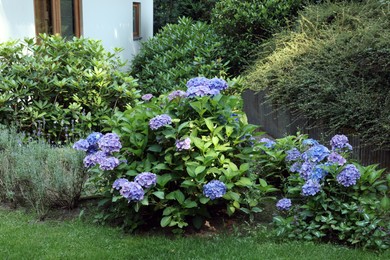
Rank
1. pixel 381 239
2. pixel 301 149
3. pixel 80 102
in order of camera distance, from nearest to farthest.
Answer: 1. pixel 381 239
2. pixel 301 149
3. pixel 80 102

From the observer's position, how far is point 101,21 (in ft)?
38.5

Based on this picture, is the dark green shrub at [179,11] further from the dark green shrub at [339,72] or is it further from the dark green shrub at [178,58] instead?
the dark green shrub at [339,72]

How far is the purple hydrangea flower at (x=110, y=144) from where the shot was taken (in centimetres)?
444

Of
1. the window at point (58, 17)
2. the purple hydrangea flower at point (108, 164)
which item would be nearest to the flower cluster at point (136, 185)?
the purple hydrangea flower at point (108, 164)

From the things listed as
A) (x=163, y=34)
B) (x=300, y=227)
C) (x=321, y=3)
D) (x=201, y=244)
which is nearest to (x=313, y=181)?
(x=300, y=227)

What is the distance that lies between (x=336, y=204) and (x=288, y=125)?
3207mm

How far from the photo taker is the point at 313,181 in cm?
428

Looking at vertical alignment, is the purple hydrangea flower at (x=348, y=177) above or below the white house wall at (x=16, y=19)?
below

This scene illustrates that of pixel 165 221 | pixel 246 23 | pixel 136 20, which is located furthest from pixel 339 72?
pixel 136 20

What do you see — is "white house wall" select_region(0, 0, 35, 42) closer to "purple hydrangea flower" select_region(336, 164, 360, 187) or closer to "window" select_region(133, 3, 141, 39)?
"window" select_region(133, 3, 141, 39)

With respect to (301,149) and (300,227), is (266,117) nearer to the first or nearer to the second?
(301,149)

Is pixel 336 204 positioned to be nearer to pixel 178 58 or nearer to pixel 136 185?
pixel 136 185

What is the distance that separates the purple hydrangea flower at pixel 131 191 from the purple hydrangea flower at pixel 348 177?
5.34ft

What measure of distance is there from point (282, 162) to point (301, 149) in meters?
0.24
